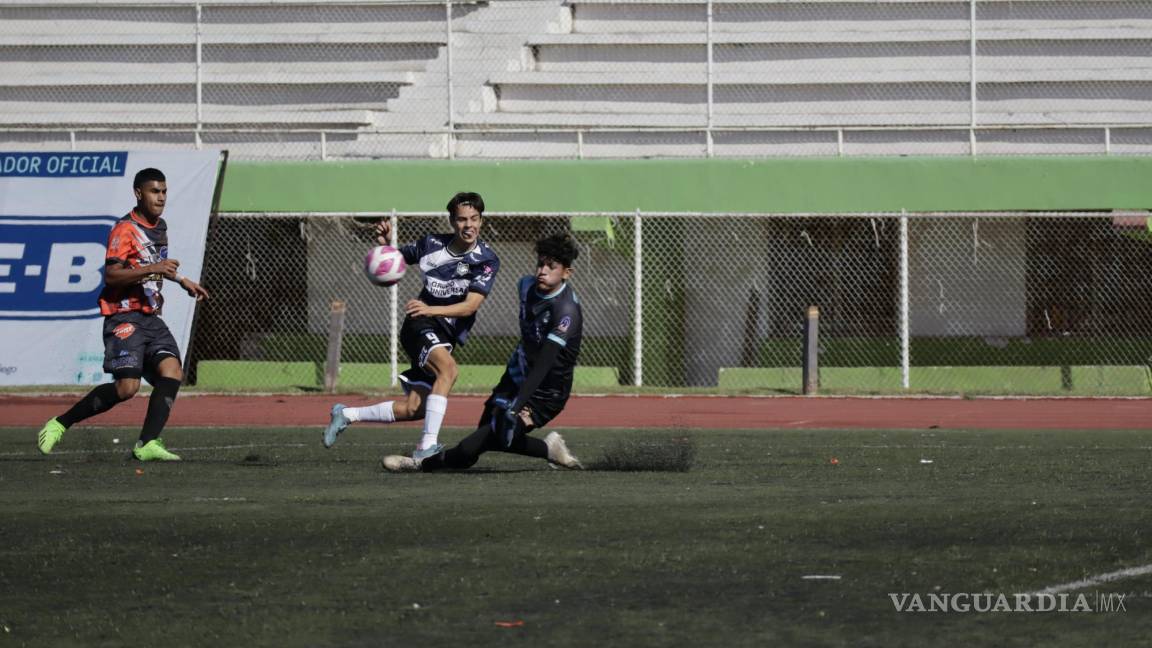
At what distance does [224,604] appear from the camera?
17.7ft

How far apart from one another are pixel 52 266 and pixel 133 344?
27.3 feet

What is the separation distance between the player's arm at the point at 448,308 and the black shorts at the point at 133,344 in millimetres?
1709

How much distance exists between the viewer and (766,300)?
2114 cm

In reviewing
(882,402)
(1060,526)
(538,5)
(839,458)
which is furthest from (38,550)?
(538,5)

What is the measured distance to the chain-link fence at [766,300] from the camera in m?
20.5

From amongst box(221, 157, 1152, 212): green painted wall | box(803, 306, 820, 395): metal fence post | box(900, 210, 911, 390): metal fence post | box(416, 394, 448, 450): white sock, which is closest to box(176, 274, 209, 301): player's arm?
box(416, 394, 448, 450): white sock

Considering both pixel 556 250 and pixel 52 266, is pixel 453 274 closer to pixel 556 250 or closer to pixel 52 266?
pixel 556 250

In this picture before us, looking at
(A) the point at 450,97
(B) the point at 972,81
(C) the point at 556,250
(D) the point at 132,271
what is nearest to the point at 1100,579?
(C) the point at 556,250

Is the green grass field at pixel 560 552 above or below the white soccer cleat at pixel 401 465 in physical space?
above

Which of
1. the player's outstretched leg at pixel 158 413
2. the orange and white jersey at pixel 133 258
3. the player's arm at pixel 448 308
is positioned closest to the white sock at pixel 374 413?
the player's arm at pixel 448 308

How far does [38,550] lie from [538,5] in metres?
18.5

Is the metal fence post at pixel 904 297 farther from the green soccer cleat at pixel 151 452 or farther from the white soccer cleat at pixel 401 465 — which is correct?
the green soccer cleat at pixel 151 452

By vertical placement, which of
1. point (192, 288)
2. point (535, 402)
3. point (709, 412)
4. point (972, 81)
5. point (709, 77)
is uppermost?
point (709, 77)

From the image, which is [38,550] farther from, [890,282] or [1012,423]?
[890,282]
